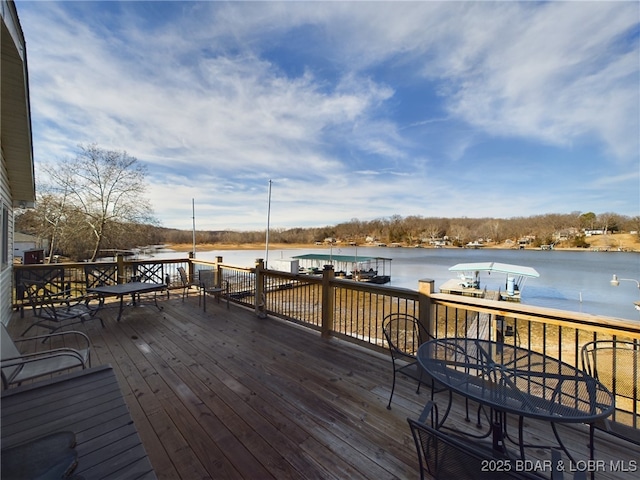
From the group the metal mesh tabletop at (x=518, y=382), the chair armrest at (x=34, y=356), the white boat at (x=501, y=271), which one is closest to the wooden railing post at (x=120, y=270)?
the chair armrest at (x=34, y=356)

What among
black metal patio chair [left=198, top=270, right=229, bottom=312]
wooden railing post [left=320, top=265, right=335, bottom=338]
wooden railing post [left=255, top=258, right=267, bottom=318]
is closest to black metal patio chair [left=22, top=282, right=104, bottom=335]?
black metal patio chair [left=198, top=270, right=229, bottom=312]

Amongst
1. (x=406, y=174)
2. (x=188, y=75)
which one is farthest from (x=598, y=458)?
(x=406, y=174)

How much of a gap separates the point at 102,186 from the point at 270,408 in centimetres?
2078

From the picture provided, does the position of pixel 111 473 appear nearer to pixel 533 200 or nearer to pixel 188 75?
pixel 188 75

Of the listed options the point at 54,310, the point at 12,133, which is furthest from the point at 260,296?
the point at 12,133

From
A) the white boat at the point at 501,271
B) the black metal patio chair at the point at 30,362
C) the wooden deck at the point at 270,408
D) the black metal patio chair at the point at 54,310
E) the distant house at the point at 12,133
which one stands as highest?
the distant house at the point at 12,133

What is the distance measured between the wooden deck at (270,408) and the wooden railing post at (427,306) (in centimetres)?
65

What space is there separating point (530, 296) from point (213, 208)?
29.6 m

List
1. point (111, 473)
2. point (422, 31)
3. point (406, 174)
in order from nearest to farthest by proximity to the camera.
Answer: point (111, 473) → point (422, 31) → point (406, 174)

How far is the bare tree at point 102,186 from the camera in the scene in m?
16.1

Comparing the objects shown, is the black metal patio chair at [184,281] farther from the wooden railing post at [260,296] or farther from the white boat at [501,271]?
the white boat at [501,271]

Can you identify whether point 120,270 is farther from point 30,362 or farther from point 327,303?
point 327,303

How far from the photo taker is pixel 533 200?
125 ft

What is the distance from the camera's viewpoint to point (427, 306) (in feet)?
9.41
